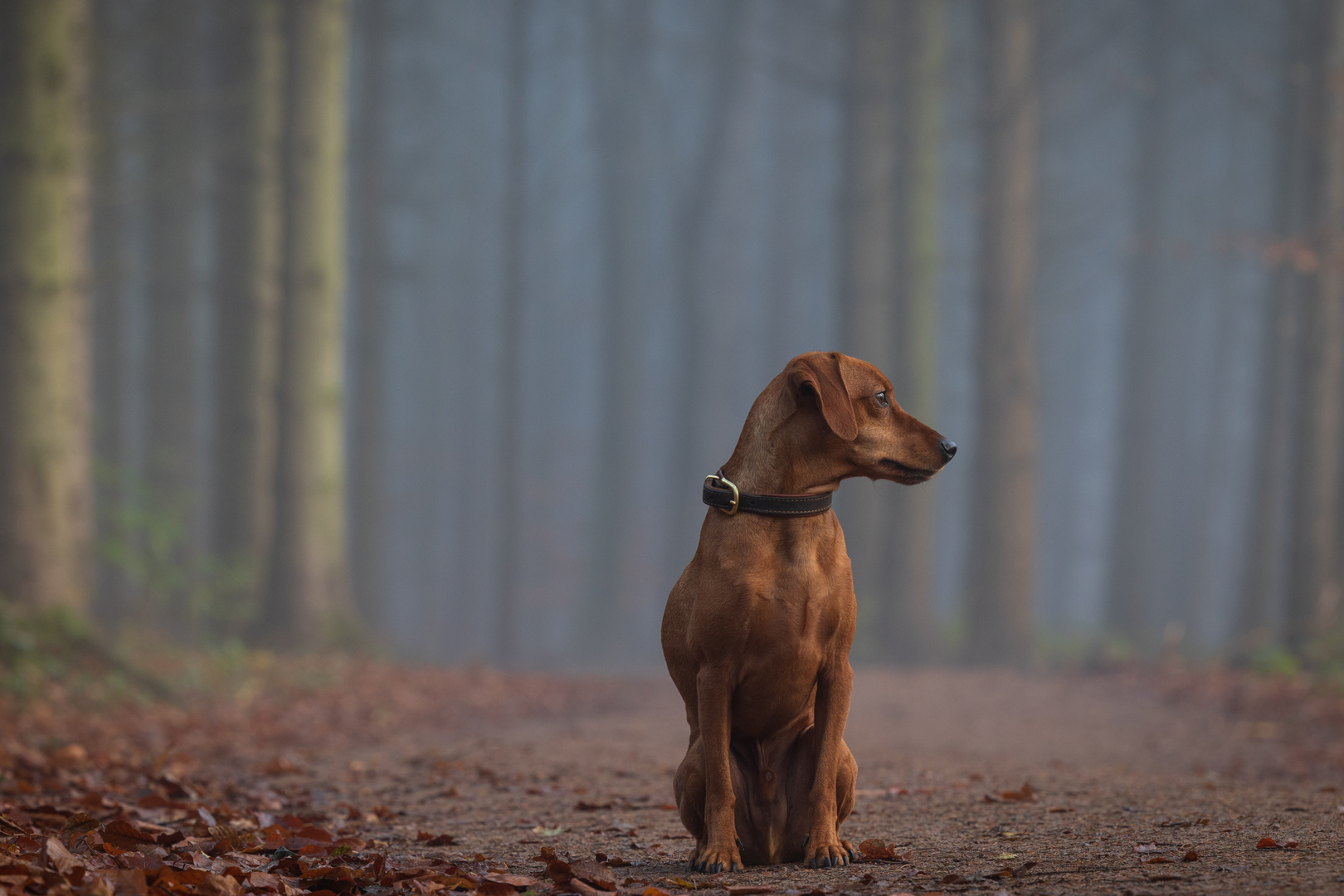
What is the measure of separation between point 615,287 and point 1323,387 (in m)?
21.3

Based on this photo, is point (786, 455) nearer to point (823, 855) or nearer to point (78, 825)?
point (823, 855)

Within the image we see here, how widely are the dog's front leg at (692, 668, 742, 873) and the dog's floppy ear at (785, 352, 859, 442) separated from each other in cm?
93

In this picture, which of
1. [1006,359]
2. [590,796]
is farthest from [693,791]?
[1006,359]

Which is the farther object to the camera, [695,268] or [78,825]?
[695,268]

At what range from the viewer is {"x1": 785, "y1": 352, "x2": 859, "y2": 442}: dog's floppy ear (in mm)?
3904

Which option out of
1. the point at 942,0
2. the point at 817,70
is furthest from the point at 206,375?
the point at 942,0

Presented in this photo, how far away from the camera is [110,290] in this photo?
76.5ft

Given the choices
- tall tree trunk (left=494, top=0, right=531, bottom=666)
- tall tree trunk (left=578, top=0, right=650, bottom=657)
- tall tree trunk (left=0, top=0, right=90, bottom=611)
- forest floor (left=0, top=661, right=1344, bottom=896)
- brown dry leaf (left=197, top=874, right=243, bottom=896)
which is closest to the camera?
brown dry leaf (left=197, top=874, right=243, bottom=896)

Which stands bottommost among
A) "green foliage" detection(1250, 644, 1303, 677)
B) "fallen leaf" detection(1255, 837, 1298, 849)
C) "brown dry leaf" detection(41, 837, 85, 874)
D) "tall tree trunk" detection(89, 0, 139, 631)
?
"green foliage" detection(1250, 644, 1303, 677)

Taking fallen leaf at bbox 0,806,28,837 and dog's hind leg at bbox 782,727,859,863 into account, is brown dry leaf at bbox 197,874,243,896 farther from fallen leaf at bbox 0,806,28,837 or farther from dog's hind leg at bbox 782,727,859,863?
dog's hind leg at bbox 782,727,859,863

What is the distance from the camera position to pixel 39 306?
10523mm

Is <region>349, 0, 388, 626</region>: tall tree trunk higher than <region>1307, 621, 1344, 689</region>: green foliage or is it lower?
higher

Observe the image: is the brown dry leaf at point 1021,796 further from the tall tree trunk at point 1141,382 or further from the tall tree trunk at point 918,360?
the tall tree trunk at point 1141,382

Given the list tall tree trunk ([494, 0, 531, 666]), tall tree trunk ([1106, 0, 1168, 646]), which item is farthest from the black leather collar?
tall tree trunk ([494, 0, 531, 666])
